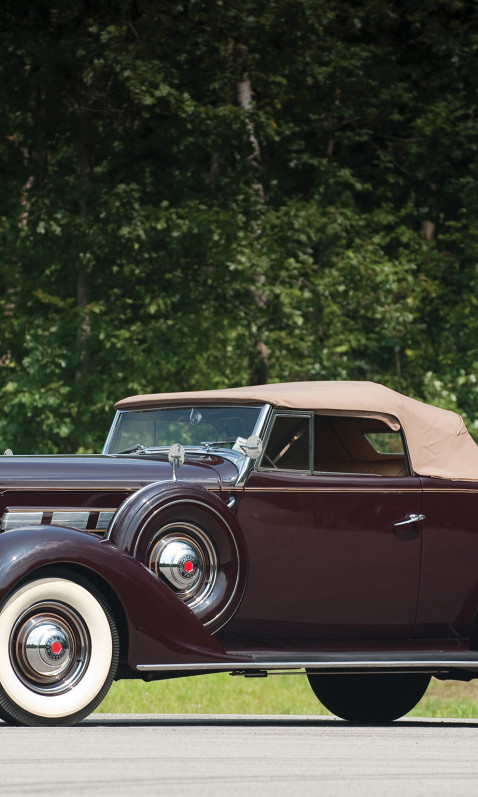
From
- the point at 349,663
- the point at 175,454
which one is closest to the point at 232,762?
the point at 349,663

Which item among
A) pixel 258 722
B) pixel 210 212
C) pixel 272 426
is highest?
pixel 210 212

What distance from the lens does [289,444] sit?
31.0ft

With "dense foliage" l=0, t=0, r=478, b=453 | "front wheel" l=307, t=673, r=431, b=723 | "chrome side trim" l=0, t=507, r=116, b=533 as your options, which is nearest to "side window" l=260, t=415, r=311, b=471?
"chrome side trim" l=0, t=507, r=116, b=533

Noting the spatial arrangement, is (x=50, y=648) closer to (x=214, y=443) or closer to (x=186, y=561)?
(x=186, y=561)

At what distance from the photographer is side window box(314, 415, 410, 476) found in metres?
9.70

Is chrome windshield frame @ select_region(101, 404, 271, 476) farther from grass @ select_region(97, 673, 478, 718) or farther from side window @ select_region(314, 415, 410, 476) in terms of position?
grass @ select_region(97, 673, 478, 718)

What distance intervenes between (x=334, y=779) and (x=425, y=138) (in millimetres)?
18099

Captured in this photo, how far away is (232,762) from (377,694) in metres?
4.31

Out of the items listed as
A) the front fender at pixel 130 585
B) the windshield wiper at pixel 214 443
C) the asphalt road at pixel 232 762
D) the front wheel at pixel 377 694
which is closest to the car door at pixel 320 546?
the windshield wiper at pixel 214 443

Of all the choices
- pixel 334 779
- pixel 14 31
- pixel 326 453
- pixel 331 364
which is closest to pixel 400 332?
pixel 331 364

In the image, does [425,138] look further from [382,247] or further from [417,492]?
[417,492]

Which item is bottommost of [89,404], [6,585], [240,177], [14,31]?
[89,404]

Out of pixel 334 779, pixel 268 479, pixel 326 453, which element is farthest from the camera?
pixel 326 453

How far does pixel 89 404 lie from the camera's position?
21.0 meters
